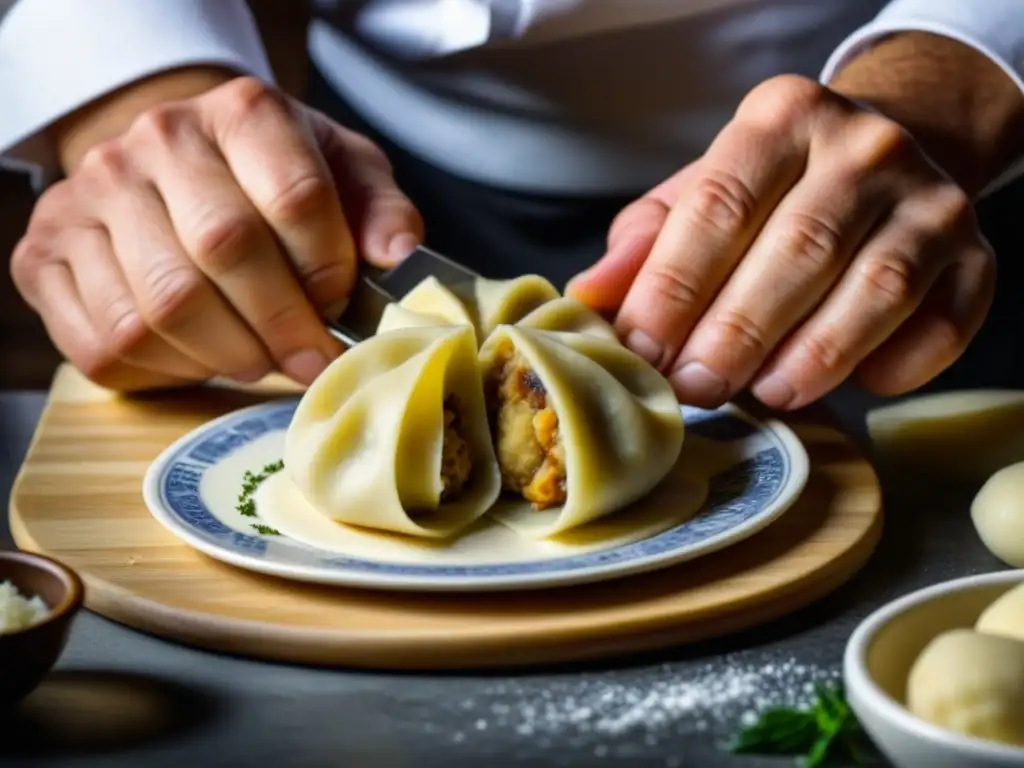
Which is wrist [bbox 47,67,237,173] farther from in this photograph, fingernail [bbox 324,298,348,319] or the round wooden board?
the round wooden board

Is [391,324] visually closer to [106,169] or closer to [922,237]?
[106,169]

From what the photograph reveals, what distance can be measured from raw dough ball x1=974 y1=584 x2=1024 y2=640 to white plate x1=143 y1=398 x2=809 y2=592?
0.30 metres

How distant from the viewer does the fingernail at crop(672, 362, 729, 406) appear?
1.57m

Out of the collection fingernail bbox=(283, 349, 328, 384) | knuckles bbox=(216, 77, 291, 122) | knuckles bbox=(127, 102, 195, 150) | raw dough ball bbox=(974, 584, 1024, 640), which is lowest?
fingernail bbox=(283, 349, 328, 384)

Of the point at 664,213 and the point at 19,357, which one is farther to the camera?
the point at 19,357

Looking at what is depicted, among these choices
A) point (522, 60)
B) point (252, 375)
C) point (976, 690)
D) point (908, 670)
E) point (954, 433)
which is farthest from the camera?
point (522, 60)

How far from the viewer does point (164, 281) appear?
1658 millimetres

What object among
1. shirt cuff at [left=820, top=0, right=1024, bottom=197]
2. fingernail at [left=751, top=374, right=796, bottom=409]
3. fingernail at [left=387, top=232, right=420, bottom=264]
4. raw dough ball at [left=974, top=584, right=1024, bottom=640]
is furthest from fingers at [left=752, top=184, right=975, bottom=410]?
raw dough ball at [left=974, top=584, right=1024, bottom=640]

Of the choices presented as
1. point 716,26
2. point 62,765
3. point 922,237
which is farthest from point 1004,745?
point 716,26

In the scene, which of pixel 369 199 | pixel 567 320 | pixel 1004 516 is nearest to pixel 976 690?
pixel 1004 516

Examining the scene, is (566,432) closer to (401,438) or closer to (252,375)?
(401,438)

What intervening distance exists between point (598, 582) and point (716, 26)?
3.98 ft

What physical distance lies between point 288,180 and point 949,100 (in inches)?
35.9

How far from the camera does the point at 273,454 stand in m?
1.59
